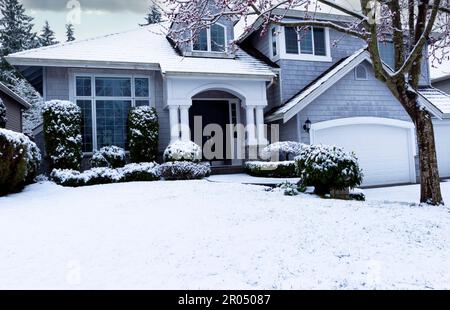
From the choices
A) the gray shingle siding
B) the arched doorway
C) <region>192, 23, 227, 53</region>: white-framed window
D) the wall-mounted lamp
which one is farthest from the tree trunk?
<region>192, 23, 227, 53</region>: white-framed window

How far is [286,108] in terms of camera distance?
A: 12.5 metres

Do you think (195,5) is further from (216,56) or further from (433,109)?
(433,109)

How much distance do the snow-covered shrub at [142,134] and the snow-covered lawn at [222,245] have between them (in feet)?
15.8

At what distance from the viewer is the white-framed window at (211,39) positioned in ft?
45.2

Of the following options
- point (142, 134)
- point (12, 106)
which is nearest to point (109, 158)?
point (142, 134)

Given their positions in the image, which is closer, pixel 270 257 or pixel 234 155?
pixel 270 257

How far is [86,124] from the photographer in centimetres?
1218

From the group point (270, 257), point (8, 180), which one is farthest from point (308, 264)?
point (8, 180)

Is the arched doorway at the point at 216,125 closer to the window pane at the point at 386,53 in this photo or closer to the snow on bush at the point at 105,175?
the snow on bush at the point at 105,175

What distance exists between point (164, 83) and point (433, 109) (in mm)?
9831

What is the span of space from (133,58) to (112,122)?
7.45 feet

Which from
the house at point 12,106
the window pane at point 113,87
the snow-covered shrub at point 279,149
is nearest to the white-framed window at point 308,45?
the snow-covered shrub at point 279,149

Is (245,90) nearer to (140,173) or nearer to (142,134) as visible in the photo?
(142,134)
